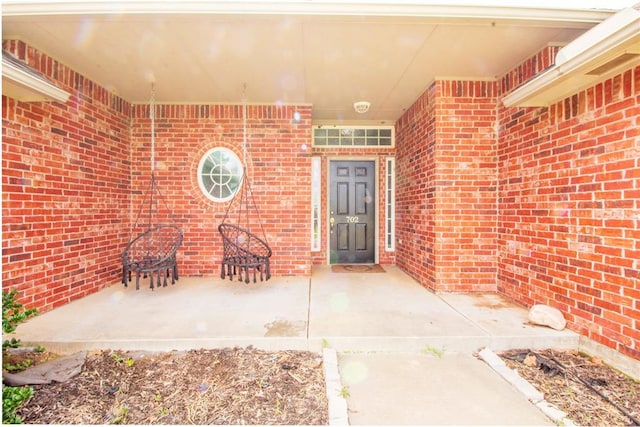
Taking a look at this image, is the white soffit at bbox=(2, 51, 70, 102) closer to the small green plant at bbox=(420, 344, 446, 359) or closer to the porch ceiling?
the porch ceiling

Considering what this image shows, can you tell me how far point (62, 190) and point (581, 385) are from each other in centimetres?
501

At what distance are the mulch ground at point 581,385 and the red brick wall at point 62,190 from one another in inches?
173

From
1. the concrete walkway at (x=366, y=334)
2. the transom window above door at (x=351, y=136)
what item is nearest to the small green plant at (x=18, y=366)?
the concrete walkway at (x=366, y=334)

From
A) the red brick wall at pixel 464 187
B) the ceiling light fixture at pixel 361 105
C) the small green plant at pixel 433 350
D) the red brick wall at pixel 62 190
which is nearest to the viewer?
the small green plant at pixel 433 350

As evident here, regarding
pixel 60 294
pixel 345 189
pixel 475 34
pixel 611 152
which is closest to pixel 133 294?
pixel 60 294

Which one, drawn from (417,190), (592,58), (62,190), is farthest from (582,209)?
(62,190)

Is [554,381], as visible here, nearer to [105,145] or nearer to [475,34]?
[475,34]

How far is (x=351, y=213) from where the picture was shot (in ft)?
18.8

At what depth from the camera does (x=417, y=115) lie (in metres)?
4.46

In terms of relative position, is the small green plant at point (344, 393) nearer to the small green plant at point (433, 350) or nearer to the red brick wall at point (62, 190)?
the small green plant at point (433, 350)

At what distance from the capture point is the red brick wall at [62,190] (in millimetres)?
2848

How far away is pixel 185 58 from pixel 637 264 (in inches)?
171

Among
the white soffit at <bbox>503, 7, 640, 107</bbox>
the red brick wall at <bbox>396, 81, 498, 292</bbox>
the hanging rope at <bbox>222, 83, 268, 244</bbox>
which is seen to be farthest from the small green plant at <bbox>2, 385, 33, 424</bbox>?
the white soffit at <bbox>503, 7, 640, 107</bbox>

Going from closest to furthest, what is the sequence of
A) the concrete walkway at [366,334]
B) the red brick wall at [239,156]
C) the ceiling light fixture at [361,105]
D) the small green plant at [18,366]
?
the concrete walkway at [366,334] → the small green plant at [18,366] → the ceiling light fixture at [361,105] → the red brick wall at [239,156]
